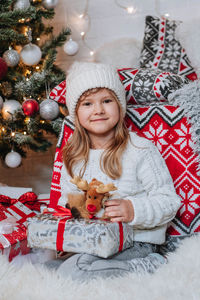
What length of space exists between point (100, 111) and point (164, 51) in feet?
2.18

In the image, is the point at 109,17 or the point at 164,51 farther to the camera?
the point at 109,17

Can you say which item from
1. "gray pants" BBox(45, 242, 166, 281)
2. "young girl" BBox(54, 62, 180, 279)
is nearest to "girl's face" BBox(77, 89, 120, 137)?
"young girl" BBox(54, 62, 180, 279)

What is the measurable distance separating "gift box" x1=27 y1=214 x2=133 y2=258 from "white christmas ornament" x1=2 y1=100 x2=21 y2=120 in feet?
2.48

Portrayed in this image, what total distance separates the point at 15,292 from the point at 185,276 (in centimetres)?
37

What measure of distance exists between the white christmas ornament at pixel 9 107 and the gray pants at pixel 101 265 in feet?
2.71

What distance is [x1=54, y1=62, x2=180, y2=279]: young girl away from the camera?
1012 mm

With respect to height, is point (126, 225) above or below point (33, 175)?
above

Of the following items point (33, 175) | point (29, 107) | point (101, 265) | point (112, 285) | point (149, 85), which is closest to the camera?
point (112, 285)

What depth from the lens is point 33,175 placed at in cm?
230

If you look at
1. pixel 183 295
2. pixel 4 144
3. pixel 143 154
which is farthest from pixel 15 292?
pixel 4 144

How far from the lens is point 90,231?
0.88 meters

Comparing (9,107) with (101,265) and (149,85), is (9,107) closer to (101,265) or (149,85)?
(149,85)

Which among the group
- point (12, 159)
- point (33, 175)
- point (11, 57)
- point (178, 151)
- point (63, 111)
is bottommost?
point (33, 175)

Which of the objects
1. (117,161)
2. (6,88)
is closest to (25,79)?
(6,88)
